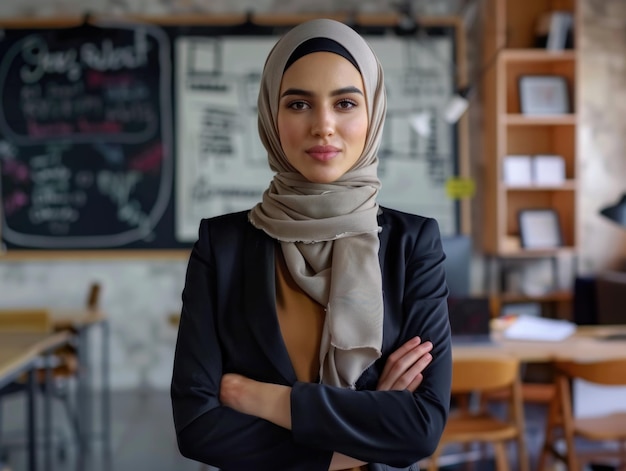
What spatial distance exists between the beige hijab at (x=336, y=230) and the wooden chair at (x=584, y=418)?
1743 mm

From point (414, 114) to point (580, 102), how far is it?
3.97 feet

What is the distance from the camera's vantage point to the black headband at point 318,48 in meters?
0.97

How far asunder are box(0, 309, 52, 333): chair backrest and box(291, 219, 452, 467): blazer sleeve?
2551 mm

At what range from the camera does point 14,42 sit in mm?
4879

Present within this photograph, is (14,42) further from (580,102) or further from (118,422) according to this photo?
(580,102)

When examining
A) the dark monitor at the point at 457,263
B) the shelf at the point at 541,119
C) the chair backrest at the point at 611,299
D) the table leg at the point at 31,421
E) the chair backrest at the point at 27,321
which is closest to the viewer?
the table leg at the point at 31,421

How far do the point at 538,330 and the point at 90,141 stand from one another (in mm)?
3359

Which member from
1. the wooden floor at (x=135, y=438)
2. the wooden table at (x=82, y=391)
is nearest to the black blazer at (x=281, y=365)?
the wooden floor at (x=135, y=438)

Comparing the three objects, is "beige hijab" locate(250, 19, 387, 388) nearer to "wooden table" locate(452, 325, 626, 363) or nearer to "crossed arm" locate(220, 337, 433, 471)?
"crossed arm" locate(220, 337, 433, 471)

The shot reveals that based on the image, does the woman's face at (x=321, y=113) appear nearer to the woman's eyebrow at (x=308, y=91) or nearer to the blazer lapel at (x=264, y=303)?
the woman's eyebrow at (x=308, y=91)

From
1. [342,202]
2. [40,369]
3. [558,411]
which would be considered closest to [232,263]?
[342,202]

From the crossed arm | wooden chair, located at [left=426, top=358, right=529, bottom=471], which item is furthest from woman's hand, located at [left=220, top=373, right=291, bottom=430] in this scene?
wooden chair, located at [left=426, top=358, right=529, bottom=471]

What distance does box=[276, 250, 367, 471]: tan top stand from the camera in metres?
1.00

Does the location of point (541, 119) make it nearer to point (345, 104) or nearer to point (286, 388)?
point (345, 104)
